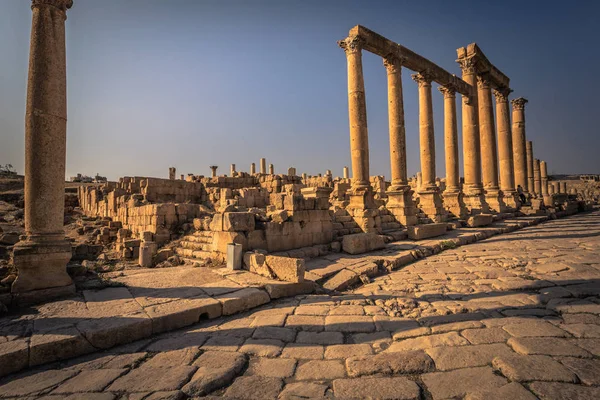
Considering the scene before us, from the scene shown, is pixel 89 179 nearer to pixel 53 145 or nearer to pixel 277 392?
pixel 53 145

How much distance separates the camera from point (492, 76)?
752 inches

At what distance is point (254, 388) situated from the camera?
2.81 meters

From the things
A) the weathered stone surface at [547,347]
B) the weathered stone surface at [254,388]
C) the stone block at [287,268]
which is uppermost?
the stone block at [287,268]

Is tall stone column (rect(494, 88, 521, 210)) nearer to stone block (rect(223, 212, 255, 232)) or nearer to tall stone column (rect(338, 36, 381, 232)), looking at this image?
tall stone column (rect(338, 36, 381, 232))

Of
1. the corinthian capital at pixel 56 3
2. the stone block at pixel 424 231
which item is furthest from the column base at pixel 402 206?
the corinthian capital at pixel 56 3

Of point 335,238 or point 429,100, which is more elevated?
point 429,100

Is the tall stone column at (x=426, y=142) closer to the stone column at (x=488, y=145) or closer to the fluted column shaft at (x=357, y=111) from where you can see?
the fluted column shaft at (x=357, y=111)

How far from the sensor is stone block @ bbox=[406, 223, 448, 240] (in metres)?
11.4

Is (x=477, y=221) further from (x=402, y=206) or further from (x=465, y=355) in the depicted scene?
(x=465, y=355)

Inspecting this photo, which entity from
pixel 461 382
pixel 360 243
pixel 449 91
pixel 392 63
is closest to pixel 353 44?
pixel 392 63

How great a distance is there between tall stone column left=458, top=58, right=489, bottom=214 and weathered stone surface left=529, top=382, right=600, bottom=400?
16.1 meters

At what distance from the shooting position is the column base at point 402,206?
12.8 meters

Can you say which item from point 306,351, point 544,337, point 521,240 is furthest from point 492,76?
point 306,351

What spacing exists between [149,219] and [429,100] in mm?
13736
